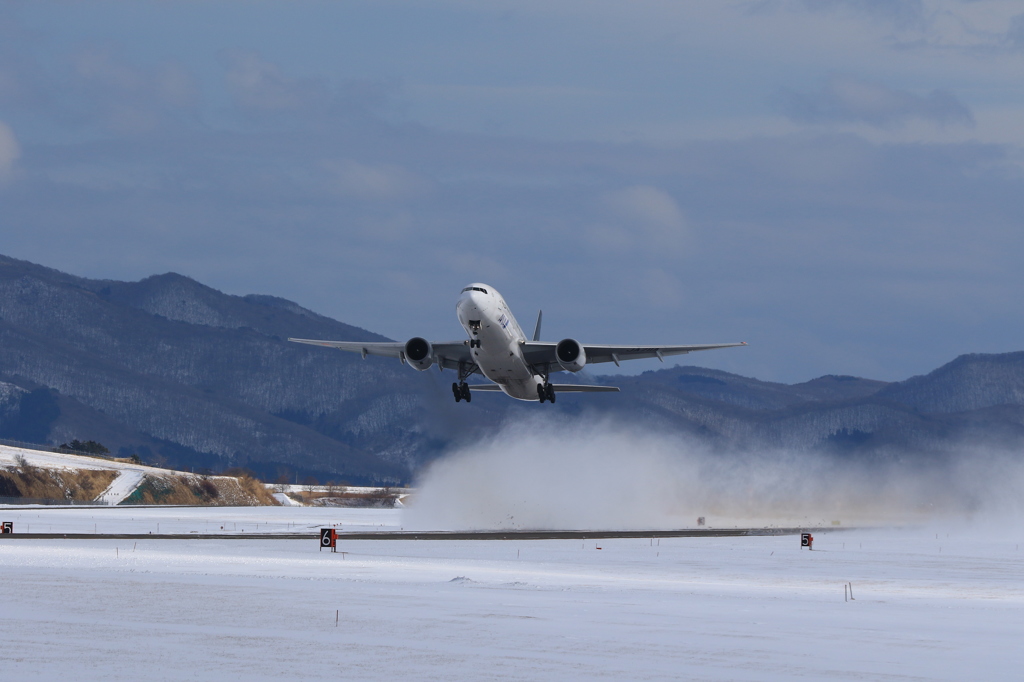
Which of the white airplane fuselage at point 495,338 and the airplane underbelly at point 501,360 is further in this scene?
the airplane underbelly at point 501,360

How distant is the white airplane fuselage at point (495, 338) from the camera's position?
6259cm

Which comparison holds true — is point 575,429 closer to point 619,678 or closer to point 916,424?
point 916,424

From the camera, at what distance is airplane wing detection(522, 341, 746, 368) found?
6944 centimetres

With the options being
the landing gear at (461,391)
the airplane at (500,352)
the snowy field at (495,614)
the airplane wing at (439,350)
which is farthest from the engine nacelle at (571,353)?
the snowy field at (495,614)

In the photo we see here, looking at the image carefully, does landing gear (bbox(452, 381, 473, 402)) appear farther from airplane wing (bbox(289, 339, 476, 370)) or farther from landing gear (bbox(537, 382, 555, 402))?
landing gear (bbox(537, 382, 555, 402))

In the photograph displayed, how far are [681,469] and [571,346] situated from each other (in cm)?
5312

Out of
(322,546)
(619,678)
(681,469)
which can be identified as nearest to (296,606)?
(619,678)

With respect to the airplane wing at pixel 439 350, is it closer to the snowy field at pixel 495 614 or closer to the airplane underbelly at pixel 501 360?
the airplane underbelly at pixel 501 360

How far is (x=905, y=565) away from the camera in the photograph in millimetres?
60656

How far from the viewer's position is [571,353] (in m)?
67.6

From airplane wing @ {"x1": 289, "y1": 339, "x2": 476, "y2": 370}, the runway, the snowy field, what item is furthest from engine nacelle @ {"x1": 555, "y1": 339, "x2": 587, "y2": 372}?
the runway

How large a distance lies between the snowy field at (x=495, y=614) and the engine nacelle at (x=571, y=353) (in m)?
10.4

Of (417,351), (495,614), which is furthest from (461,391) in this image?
(495,614)

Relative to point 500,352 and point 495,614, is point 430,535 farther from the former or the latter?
point 495,614
